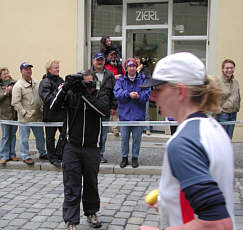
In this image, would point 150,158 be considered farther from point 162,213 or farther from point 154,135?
point 162,213

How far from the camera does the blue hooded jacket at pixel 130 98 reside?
24.2 feet

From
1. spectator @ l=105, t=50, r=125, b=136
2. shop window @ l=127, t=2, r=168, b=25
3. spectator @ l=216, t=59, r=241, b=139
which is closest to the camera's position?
spectator @ l=216, t=59, r=241, b=139

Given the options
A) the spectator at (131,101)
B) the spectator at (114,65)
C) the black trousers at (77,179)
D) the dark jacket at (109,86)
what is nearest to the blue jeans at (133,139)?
the spectator at (131,101)

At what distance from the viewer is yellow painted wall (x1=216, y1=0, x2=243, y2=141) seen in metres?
9.23

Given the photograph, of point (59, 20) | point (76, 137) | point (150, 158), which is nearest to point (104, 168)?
point (150, 158)

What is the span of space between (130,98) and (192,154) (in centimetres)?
598

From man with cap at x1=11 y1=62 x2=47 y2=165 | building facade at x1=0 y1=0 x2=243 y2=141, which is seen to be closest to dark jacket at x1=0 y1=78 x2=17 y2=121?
man with cap at x1=11 y1=62 x2=47 y2=165

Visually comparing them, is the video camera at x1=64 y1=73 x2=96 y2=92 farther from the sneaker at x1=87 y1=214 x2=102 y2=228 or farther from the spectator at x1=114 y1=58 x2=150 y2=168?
the spectator at x1=114 y1=58 x2=150 y2=168

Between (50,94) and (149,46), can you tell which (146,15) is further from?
(50,94)

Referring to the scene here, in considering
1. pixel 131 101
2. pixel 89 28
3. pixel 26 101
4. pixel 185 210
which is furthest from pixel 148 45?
pixel 185 210

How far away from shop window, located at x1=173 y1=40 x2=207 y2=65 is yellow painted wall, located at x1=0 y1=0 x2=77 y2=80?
102 inches

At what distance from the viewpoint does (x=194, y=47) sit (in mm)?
10172

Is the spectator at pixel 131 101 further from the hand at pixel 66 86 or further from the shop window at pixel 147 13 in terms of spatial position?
the shop window at pixel 147 13

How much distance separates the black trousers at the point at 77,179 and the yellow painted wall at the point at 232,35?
5.50 m
